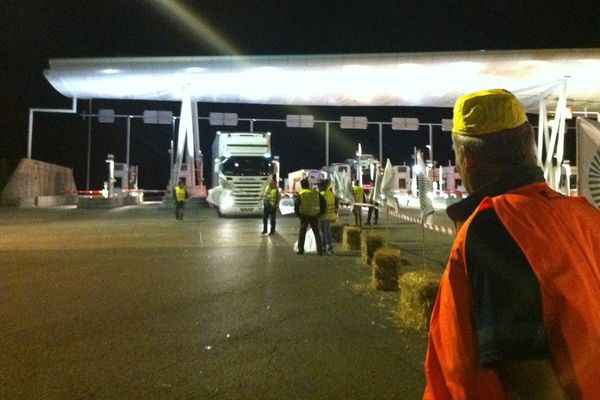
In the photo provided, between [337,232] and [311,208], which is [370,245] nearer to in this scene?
[311,208]

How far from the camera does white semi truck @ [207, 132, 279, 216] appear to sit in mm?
24938

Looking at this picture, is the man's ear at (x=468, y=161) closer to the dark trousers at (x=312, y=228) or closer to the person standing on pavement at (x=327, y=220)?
the dark trousers at (x=312, y=228)

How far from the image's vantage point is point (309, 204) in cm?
1222

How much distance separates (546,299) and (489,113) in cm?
57

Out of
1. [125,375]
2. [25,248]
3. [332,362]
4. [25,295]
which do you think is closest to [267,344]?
[332,362]

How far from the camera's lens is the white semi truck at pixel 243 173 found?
24.9m

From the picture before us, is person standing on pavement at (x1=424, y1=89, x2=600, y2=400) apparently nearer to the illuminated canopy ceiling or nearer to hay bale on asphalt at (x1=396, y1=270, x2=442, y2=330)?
hay bale on asphalt at (x1=396, y1=270, x2=442, y2=330)

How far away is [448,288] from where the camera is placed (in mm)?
1383

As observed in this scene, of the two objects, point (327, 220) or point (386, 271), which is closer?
point (386, 271)

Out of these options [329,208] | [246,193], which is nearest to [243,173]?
[246,193]

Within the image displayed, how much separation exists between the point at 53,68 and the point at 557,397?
32127 millimetres

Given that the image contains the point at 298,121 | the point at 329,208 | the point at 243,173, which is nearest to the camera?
the point at 329,208

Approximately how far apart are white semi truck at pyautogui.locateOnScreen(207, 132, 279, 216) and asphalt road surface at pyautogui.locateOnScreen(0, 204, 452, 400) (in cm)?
1278

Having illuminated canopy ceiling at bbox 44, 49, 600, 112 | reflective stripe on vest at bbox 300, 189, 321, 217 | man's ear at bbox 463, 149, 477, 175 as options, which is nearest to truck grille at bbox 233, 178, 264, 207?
illuminated canopy ceiling at bbox 44, 49, 600, 112
